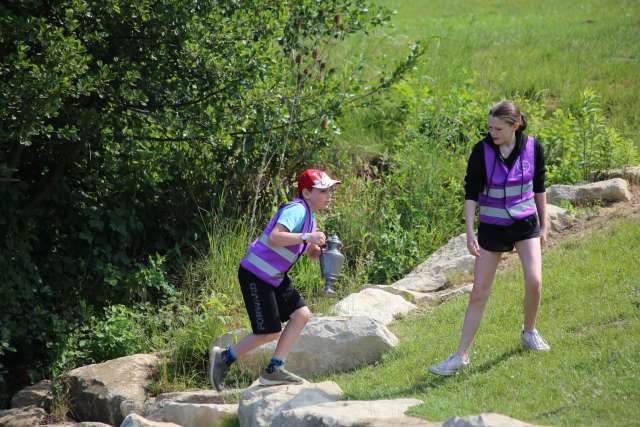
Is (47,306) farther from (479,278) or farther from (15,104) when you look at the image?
(479,278)

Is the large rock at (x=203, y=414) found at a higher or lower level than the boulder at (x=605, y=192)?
lower

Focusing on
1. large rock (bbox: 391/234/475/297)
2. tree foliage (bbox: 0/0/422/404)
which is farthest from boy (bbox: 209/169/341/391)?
tree foliage (bbox: 0/0/422/404)

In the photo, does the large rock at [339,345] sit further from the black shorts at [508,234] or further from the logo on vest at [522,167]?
the logo on vest at [522,167]

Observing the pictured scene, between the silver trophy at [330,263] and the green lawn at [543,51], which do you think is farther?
the green lawn at [543,51]

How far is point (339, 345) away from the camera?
24.6 feet

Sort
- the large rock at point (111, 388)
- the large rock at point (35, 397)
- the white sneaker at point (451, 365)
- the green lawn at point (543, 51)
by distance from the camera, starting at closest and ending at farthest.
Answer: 1. the white sneaker at point (451, 365)
2. the large rock at point (111, 388)
3. the large rock at point (35, 397)
4. the green lawn at point (543, 51)

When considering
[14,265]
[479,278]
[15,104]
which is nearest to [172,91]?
[15,104]

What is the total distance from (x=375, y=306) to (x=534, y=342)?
94.3 inches

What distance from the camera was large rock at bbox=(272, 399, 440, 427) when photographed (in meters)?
5.46

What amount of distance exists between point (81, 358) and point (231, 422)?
11.0 ft

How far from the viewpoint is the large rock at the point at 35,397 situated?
903cm

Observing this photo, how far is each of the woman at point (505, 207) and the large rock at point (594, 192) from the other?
411 centimetres

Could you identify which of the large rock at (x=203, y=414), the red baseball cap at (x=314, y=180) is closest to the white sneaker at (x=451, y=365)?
the red baseball cap at (x=314, y=180)

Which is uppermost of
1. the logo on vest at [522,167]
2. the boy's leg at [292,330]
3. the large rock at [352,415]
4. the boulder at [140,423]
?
the logo on vest at [522,167]
